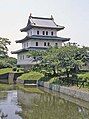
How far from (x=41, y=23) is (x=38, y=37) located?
5329 mm

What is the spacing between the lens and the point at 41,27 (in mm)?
61250

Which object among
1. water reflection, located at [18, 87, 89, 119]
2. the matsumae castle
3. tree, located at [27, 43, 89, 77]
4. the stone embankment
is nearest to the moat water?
water reflection, located at [18, 87, 89, 119]

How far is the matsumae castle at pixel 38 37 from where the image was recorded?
59.1 metres

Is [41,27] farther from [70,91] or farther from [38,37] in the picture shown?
[70,91]

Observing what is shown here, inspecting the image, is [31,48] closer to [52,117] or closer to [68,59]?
[68,59]

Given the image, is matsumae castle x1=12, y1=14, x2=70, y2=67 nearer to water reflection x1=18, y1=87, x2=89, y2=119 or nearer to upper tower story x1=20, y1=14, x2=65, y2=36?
upper tower story x1=20, y1=14, x2=65, y2=36

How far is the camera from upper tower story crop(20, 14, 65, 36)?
61.1m

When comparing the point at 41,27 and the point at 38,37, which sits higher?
the point at 41,27

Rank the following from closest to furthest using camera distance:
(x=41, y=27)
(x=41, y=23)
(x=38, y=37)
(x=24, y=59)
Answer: (x=38, y=37) → (x=24, y=59) → (x=41, y=27) → (x=41, y=23)

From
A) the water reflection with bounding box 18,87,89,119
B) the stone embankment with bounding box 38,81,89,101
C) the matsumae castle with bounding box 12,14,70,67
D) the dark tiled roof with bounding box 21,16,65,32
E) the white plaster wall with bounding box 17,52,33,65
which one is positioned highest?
the dark tiled roof with bounding box 21,16,65,32

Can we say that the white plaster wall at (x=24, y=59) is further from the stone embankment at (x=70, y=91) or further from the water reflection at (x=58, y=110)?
the water reflection at (x=58, y=110)

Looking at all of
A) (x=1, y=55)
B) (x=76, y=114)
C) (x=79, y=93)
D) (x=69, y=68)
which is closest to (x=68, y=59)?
(x=69, y=68)

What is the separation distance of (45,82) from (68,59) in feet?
20.0

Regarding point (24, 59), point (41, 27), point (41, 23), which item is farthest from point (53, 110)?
point (41, 23)
